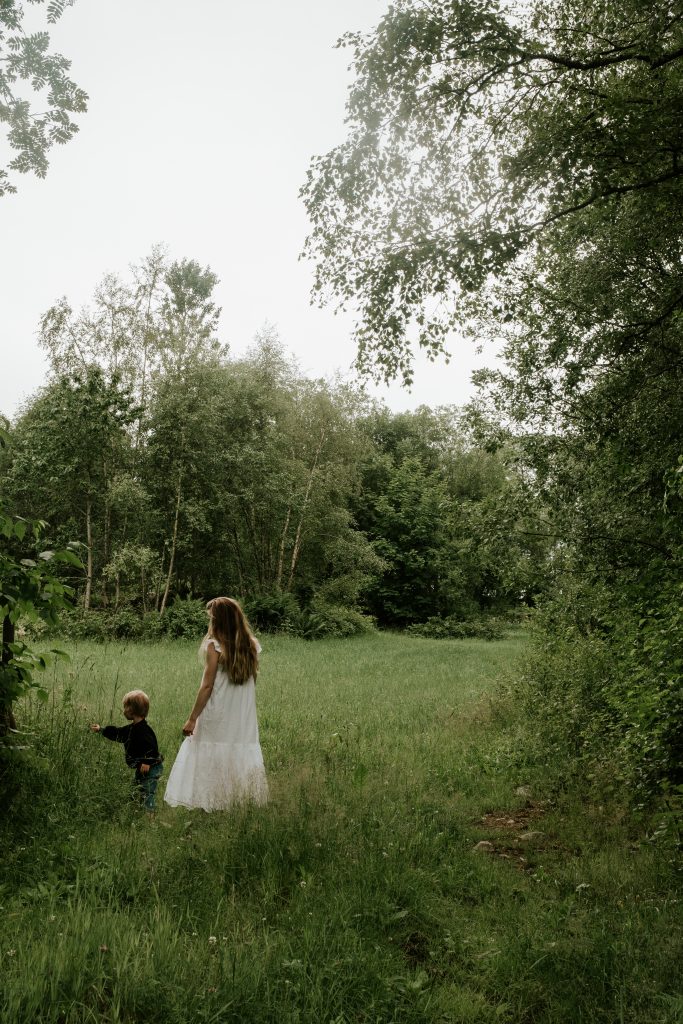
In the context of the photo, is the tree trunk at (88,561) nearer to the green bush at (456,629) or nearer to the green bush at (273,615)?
the green bush at (273,615)

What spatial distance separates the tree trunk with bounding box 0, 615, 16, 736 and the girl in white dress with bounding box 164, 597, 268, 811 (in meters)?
1.46

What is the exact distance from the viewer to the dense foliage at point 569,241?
787 cm

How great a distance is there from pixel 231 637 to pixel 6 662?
182 centimetres

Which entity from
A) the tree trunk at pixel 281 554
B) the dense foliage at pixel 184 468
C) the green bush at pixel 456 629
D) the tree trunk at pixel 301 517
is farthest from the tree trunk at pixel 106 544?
the green bush at pixel 456 629

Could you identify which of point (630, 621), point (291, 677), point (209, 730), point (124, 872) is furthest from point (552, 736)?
point (291, 677)

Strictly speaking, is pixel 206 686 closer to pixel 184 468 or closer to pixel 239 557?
pixel 184 468

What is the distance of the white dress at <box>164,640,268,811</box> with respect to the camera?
602 cm

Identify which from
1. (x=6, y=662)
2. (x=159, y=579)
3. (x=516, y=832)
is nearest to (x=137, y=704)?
(x=6, y=662)

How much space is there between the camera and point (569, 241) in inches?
365

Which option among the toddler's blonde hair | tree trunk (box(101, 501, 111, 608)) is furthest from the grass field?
tree trunk (box(101, 501, 111, 608))

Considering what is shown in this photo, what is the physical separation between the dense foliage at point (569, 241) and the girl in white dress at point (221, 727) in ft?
11.6

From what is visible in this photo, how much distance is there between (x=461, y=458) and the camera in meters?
52.7

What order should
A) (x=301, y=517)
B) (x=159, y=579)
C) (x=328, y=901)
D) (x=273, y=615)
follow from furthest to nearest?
(x=301, y=517) → (x=273, y=615) → (x=159, y=579) → (x=328, y=901)

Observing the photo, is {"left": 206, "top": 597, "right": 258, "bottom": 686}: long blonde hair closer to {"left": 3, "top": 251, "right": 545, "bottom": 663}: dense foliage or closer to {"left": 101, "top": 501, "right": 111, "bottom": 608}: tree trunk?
{"left": 3, "top": 251, "right": 545, "bottom": 663}: dense foliage
